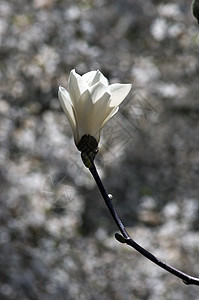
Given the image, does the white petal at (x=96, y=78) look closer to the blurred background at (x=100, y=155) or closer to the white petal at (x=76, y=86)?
the white petal at (x=76, y=86)

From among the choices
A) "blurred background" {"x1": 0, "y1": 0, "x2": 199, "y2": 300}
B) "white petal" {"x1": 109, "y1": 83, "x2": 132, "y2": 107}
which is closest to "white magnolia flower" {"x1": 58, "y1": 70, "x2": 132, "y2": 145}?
"white petal" {"x1": 109, "y1": 83, "x2": 132, "y2": 107}

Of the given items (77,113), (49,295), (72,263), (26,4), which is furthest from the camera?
(26,4)

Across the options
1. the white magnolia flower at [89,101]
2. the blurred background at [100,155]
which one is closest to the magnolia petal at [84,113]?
the white magnolia flower at [89,101]

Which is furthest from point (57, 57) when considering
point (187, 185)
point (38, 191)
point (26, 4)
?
point (187, 185)

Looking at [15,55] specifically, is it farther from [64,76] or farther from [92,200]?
[92,200]

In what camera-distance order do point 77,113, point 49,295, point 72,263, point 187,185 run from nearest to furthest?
1. point 77,113
2. point 49,295
3. point 72,263
4. point 187,185

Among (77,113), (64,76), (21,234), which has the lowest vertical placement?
(21,234)

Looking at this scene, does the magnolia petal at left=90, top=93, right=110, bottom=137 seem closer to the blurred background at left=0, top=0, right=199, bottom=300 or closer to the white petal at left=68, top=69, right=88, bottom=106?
the white petal at left=68, top=69, right=88, bottom=106
